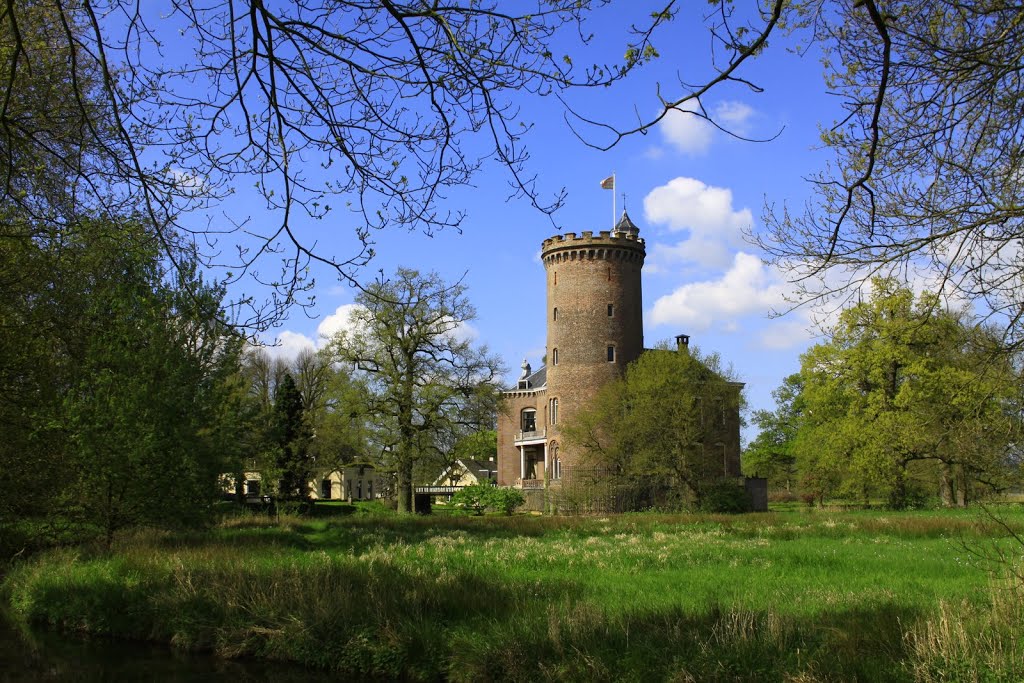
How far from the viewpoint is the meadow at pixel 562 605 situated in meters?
8.45

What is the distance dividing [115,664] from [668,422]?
29.5 metres

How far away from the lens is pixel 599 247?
46531 millimetres

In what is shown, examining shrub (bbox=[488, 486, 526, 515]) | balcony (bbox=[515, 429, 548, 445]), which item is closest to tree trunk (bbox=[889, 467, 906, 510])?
shrub (bbox=[488, 486, 526, 515])

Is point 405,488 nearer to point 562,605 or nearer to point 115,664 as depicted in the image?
point 115,664

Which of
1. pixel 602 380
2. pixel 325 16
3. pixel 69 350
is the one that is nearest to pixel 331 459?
pixel 602 380

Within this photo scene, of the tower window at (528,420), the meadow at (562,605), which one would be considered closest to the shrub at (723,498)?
the meadow at (562,605)

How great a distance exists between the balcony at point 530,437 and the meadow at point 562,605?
3304cm

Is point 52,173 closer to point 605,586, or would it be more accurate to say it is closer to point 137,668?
point 137,668

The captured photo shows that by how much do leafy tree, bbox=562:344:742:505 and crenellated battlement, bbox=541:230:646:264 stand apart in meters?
7.40

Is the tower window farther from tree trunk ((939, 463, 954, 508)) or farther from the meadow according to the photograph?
the meadow

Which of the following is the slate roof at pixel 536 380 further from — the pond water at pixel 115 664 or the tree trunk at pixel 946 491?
the pond water at pixel 115 664

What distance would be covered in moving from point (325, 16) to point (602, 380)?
41530 mm

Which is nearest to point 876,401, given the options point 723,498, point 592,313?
point 723,498

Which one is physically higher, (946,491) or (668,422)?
(668,422)
